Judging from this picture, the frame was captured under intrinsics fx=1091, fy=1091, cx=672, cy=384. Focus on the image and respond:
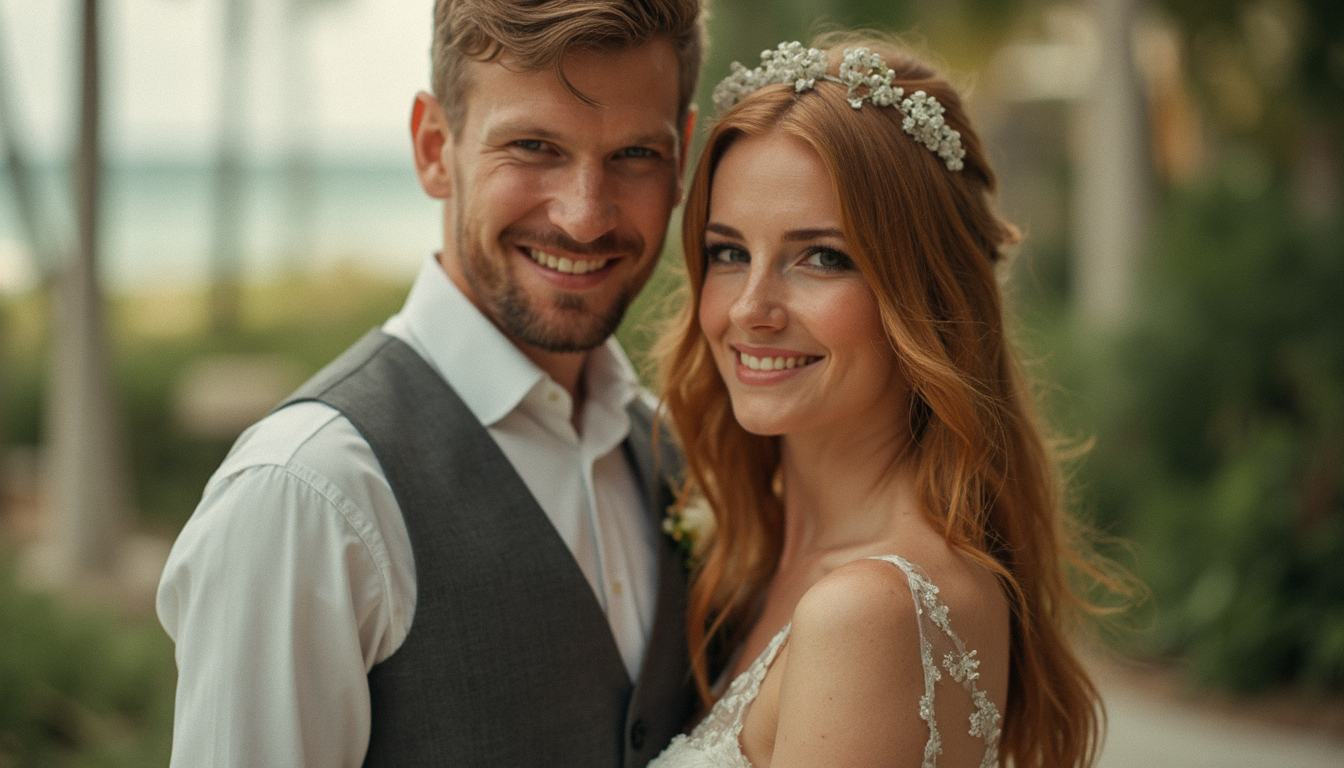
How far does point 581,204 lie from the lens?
6.68 feet

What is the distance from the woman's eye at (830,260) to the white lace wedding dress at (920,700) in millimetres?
523

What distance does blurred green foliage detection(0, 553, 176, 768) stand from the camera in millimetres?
3551

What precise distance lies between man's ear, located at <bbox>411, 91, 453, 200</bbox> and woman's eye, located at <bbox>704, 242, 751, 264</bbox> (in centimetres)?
54

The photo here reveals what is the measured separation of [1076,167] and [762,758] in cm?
1420

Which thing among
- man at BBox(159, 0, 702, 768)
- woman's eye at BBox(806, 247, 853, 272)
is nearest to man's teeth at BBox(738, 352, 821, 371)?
woman's eye at BBox(806, 247, 853, 272)

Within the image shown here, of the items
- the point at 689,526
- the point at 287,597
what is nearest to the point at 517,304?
the point at 689,526

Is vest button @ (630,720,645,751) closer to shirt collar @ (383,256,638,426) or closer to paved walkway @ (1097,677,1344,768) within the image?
shirt collar @ (383,256,638,426)

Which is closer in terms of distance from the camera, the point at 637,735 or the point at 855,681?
the point at 855,681

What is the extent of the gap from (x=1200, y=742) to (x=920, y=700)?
351cm

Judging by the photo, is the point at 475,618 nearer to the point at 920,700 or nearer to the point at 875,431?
the point at 920,700

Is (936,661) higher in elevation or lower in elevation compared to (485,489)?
lower

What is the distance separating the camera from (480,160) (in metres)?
2.07

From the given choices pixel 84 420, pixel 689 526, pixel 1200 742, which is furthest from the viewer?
pixel 84 420

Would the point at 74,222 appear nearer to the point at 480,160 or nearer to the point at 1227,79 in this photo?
the point at 480,160
